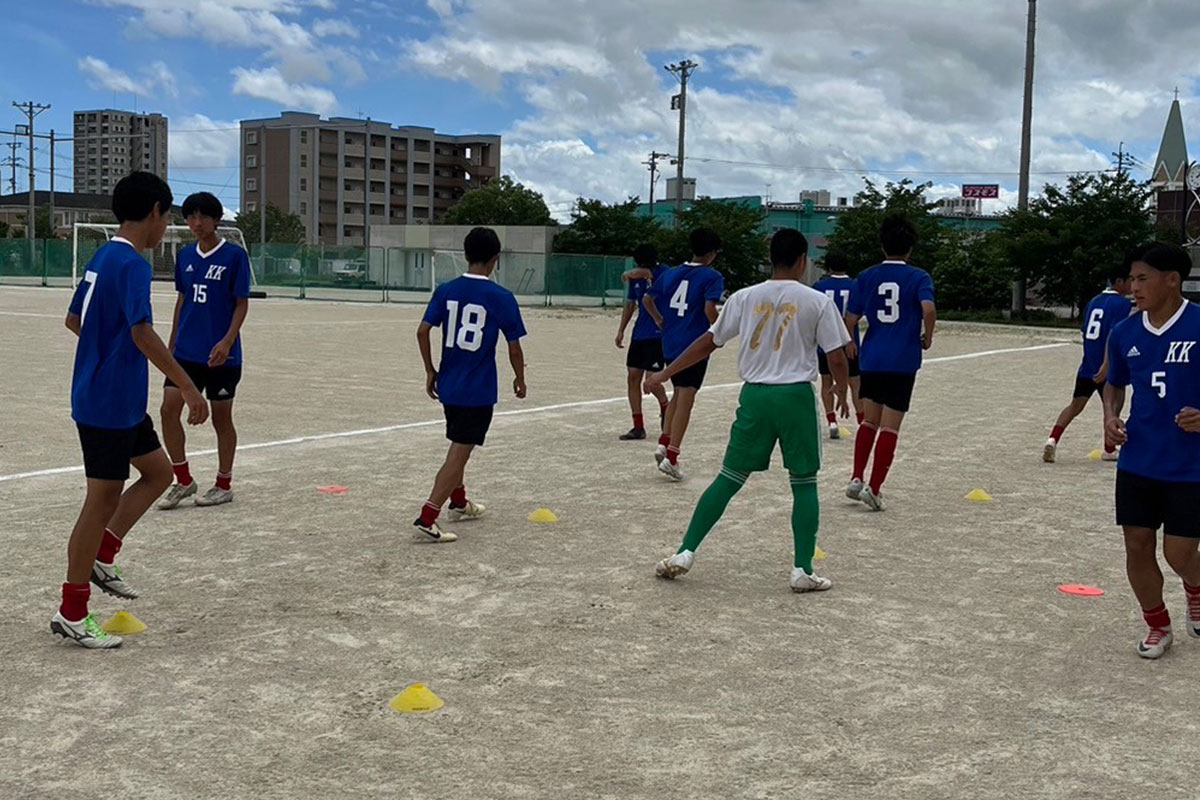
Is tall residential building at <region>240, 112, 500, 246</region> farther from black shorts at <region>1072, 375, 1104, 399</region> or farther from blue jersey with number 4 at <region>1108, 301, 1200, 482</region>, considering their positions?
blue jersey with number 4 at <region>1108, 301, 1200, 482</region>

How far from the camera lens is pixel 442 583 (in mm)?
6043

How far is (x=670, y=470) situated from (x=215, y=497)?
3.25m

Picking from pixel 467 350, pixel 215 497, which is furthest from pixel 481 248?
pixel 215 497

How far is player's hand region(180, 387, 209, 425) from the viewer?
5.08m

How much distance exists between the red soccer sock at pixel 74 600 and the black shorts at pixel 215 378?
295 centimetres

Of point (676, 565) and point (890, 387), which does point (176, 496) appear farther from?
point (890, 387)

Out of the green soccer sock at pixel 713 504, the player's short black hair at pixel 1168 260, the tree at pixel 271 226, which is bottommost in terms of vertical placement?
the green soccer sock at pixel 713 504

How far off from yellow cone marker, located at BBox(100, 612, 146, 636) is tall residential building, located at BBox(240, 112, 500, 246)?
4828 inches

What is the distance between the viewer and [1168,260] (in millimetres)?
4891

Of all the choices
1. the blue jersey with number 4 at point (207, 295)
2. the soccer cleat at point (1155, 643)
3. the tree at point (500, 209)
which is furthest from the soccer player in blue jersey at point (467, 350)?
the tree at point (500, 209)

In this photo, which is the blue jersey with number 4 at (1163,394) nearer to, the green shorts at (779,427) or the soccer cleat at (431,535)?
the green shorts at (779,427)

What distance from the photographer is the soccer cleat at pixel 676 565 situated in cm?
609

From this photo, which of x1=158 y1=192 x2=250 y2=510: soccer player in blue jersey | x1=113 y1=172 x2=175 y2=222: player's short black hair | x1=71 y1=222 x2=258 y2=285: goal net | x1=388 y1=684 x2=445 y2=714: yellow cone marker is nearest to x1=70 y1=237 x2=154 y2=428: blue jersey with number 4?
x1=113 y1=172 x2=175 y2=222: player's short black hair

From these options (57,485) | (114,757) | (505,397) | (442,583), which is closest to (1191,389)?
(442,583)
